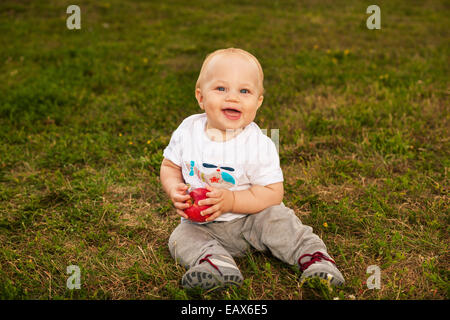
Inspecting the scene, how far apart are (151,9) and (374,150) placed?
651cm

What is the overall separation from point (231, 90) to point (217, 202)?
622 mm

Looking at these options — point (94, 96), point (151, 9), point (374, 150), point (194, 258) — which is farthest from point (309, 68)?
point (151, 9)

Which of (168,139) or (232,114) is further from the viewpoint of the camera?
(168,139)

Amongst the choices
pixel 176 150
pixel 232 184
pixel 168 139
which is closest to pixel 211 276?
pixel 232 184

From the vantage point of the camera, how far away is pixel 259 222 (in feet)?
8.07

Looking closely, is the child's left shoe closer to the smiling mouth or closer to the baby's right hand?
the baby's right hand

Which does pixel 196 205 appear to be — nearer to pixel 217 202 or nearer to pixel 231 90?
pixel 217 202

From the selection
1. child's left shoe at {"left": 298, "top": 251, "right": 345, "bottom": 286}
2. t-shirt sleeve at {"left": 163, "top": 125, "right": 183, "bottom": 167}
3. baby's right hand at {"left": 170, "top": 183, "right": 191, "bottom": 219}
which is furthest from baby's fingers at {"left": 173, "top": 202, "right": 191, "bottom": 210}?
child's left shoe at {"left": 298, "top": 251, "right": 345, "bottom": 286}

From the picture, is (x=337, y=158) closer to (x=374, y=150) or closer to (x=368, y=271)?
(x=374, y=150)

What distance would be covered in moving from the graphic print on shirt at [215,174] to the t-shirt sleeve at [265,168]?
12 centimetres

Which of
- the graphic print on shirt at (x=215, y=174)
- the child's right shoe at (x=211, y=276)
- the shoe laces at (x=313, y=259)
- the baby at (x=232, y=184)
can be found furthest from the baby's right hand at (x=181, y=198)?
the shoe laces at (x=313, y=259)

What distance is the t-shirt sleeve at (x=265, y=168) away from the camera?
2404 mm

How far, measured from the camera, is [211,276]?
2146 millimetres

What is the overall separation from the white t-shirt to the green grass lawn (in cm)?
48
